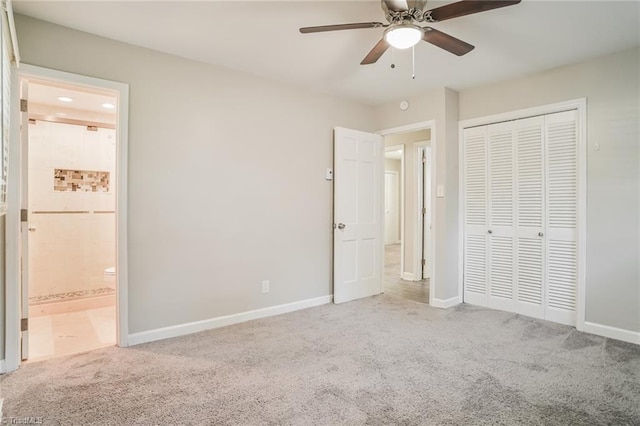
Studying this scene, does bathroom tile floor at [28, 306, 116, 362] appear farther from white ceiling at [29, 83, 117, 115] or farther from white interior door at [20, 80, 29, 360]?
white ceiling at [29, 83, 117, 115]

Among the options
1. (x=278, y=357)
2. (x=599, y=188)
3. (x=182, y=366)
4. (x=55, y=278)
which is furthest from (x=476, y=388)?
(x=55, y=278)

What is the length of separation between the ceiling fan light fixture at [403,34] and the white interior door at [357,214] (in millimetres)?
2033

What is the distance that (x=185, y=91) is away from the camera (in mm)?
3174

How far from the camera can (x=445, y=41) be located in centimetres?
230

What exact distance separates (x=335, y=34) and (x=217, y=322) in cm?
275

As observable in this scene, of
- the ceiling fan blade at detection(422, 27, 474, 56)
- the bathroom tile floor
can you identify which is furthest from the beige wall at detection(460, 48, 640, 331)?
the bathroom tile floor

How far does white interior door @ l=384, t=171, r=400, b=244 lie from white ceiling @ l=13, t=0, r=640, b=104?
6.76 metres

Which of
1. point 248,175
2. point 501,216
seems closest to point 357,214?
point 248,175

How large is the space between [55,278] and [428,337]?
423 cm

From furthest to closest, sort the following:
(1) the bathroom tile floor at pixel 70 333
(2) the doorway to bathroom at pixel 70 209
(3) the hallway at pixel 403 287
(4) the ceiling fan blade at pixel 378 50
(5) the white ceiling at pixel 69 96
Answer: (3) the hallway at pixel 403 287 < (2) the doorway to bathroom at pixel 70 209 < (5) the white ceiling at pixel 69 96 < (1) the bathroom tile floor at pixel 70 333 < (4) the ceiling fan blade at pixel 378 50

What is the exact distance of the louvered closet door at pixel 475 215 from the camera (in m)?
4.05

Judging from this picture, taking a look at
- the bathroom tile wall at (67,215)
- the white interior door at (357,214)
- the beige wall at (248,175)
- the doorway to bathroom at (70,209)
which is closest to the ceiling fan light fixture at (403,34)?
the beige wall at (248,175)

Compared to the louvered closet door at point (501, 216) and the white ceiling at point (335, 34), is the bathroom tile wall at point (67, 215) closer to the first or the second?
the white ceiling at point (335, 34)

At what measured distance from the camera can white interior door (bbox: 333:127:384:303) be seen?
13.9 ft
